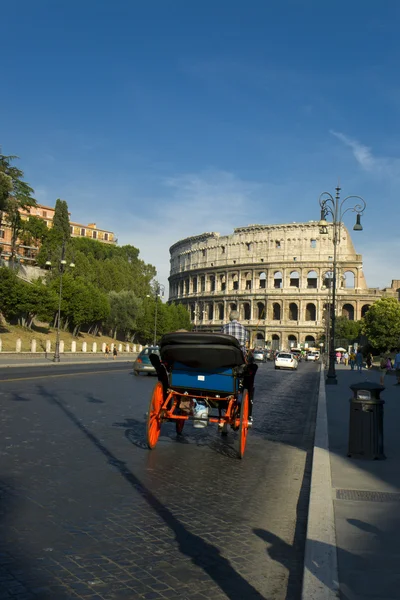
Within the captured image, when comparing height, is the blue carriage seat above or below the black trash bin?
above

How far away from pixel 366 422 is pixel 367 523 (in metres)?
2.90

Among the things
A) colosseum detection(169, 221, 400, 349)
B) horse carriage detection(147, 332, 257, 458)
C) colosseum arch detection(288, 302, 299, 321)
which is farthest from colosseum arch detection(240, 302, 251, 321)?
horse carriage detection(147, 332, 257, 458)

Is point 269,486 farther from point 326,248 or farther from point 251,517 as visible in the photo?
point 326,248

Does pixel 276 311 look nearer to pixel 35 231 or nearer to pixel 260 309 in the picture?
pixel 260 309

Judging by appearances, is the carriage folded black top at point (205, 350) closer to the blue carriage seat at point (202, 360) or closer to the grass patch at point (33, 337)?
the blue carriage seat at point (202, 360)

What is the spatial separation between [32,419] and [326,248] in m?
98.5

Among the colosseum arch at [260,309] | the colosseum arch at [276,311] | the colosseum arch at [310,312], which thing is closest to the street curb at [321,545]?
the colosseum arch at [310,312]

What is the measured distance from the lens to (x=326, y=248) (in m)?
105

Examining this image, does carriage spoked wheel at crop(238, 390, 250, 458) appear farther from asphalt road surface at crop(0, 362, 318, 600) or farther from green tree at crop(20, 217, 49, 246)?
green tree at crop(20, 217, 49, 246)

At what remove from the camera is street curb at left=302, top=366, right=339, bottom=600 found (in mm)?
3574

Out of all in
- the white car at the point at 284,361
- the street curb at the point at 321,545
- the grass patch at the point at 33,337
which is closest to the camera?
the street curb at the point at 321,545

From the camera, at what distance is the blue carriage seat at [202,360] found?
791 cm

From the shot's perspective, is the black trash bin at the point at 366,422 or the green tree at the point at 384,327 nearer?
the black trash bin at the point at 366,422

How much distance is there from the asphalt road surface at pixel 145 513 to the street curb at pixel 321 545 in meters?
0.13
